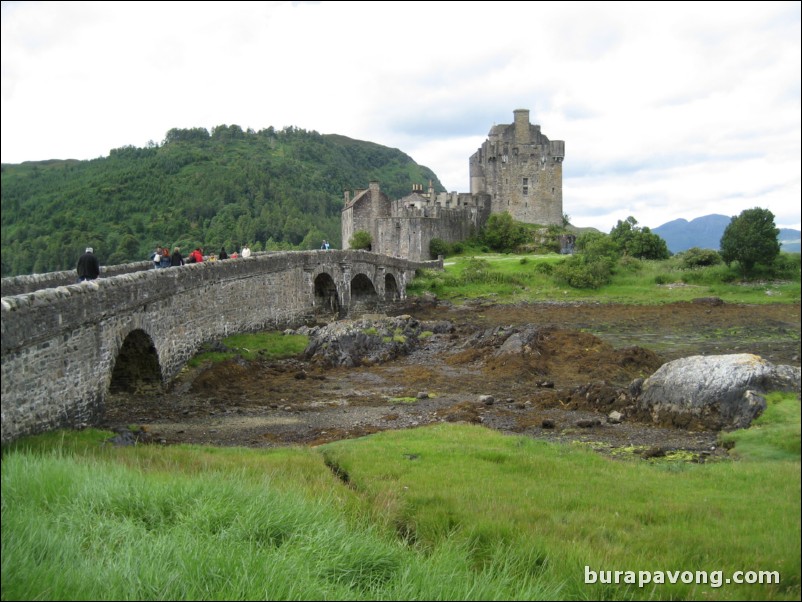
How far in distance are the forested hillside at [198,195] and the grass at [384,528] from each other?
3014 millimetres

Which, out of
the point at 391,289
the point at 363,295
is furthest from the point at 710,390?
the point at 391,289

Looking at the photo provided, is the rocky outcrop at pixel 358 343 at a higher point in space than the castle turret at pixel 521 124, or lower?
lower

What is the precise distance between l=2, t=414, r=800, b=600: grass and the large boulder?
220 centimetres

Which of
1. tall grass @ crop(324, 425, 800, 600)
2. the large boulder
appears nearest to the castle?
the large boulder

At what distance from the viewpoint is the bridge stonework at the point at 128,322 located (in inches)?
453

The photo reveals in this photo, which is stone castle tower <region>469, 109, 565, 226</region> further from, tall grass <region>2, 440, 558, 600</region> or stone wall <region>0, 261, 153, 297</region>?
tall grass <region>2, 440, 558, 600</region>

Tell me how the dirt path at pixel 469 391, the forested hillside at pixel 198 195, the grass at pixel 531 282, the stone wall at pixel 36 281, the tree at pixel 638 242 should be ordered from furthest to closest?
the tree at pixel 638 242 → the forested hillside at pixel 198 195 → the grass at pixel 531 282 → the stone wall at pixel 36 281 → the dirt path at pixel 469 391

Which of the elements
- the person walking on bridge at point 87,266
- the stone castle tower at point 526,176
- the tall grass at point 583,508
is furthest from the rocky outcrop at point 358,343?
the stone castle tower at point 526,176

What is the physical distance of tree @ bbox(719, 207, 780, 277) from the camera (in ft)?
30.0

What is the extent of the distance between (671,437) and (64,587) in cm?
1155

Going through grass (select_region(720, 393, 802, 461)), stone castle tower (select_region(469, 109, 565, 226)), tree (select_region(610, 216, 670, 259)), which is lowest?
grass (select_region(720, 393, 802, 461))

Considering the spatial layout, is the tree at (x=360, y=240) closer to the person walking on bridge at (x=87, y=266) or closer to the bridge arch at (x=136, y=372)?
the bridge arch at (x=136, y=372)

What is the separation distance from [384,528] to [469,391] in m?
13.4

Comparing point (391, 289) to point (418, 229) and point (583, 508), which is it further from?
point (583, 508)
